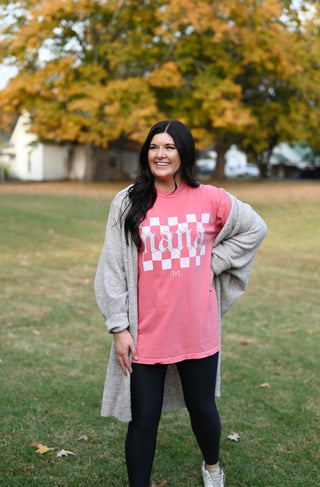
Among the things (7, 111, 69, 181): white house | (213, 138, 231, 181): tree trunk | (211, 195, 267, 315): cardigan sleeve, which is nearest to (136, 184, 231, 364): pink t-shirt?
(211, 195, 267, 315): cardigan sleeve

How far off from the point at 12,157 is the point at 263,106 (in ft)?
64.5

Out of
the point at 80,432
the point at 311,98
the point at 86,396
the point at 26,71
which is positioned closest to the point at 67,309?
the point at 86,396

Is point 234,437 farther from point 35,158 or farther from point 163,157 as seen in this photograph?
point 35,158

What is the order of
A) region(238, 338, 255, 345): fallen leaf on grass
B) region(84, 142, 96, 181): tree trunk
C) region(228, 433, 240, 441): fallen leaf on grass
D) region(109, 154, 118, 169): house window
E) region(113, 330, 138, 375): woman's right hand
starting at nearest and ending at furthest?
region(113, 330, 138, 375): woman's right hand, region(228, 433, 240, 441): fallen leaf on grass, region(238, 338, 255, 345): fallen leaf on grass, region(84, 142, 96, 181): tree trunk, region(109, 154, 118, 169): house window

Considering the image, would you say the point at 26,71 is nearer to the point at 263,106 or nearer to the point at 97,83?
the point at 97,83

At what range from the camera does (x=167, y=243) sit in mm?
2773

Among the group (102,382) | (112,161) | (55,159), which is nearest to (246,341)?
A: (102,382)

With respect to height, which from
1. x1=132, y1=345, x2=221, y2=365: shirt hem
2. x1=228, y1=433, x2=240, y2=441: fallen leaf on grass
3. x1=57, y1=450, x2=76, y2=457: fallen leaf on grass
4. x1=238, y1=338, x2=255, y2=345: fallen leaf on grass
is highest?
x1=132, y1=345, x2=221, y2=365: shirt hem

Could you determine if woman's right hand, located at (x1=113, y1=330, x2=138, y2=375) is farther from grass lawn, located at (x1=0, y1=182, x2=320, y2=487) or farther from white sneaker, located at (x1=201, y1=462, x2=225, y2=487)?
grass lawn, located at (x1=0, y1=182, x2=320, y2=487)

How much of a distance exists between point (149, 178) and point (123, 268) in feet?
1.48

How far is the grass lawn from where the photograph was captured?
359 centimetres

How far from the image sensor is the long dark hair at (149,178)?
9.05ft

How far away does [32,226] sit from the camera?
52.3 ft

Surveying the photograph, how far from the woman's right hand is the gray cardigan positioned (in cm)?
3
